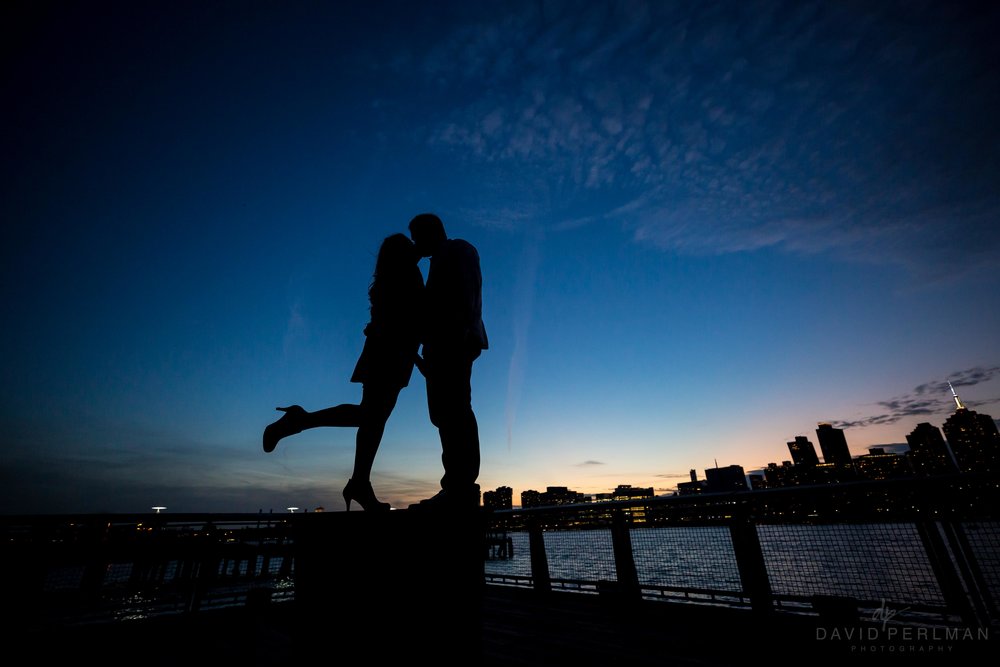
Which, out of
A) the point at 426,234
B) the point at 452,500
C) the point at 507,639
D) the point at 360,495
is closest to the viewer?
the point at 452,500

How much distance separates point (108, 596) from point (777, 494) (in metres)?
8.25

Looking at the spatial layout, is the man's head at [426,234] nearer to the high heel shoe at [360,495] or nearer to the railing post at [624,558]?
the high heel shoe at [360,495]

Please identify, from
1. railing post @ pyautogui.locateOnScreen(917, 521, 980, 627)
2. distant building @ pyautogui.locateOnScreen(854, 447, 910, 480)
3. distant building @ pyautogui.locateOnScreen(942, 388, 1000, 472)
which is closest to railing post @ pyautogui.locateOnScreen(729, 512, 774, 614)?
railing post @ pyautogui.locateOnScreen(917, 521, 980, 627)

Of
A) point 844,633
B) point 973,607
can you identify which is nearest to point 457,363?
point 844,633

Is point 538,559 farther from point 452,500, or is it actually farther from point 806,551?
point 452,500

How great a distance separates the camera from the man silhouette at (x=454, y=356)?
1795mm

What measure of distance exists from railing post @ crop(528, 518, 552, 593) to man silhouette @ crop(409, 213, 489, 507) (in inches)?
161

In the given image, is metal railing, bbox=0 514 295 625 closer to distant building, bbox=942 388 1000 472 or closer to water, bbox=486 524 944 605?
water, bbox=486 524 944 605

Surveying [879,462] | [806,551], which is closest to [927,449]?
[879,462]

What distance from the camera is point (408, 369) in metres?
2.03

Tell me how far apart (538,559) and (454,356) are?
460 centimetres

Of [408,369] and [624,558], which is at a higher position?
[408,369]

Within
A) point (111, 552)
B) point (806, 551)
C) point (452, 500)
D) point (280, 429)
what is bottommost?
point (806, 551)

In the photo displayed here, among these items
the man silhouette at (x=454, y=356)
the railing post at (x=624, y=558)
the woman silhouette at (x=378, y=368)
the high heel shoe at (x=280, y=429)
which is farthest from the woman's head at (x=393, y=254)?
the railing post at (x=624, y=558)
